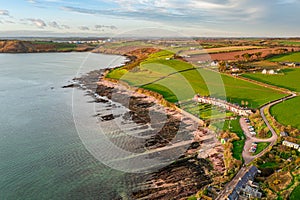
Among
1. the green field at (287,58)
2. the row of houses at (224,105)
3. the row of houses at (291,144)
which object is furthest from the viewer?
the green field at (287,58)

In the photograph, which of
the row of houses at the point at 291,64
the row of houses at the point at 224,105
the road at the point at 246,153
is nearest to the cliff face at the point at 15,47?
the row of houses at the point at 224,105

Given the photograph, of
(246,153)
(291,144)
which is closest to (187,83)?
(246,153)

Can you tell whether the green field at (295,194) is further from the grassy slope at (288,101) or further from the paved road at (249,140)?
the grassy slope at (288,101)

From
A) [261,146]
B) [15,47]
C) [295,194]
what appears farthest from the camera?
[15,47]

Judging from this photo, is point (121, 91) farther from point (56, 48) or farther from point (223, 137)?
point (56, 48)

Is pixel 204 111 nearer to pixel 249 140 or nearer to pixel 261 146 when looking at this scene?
pixel 249 140
